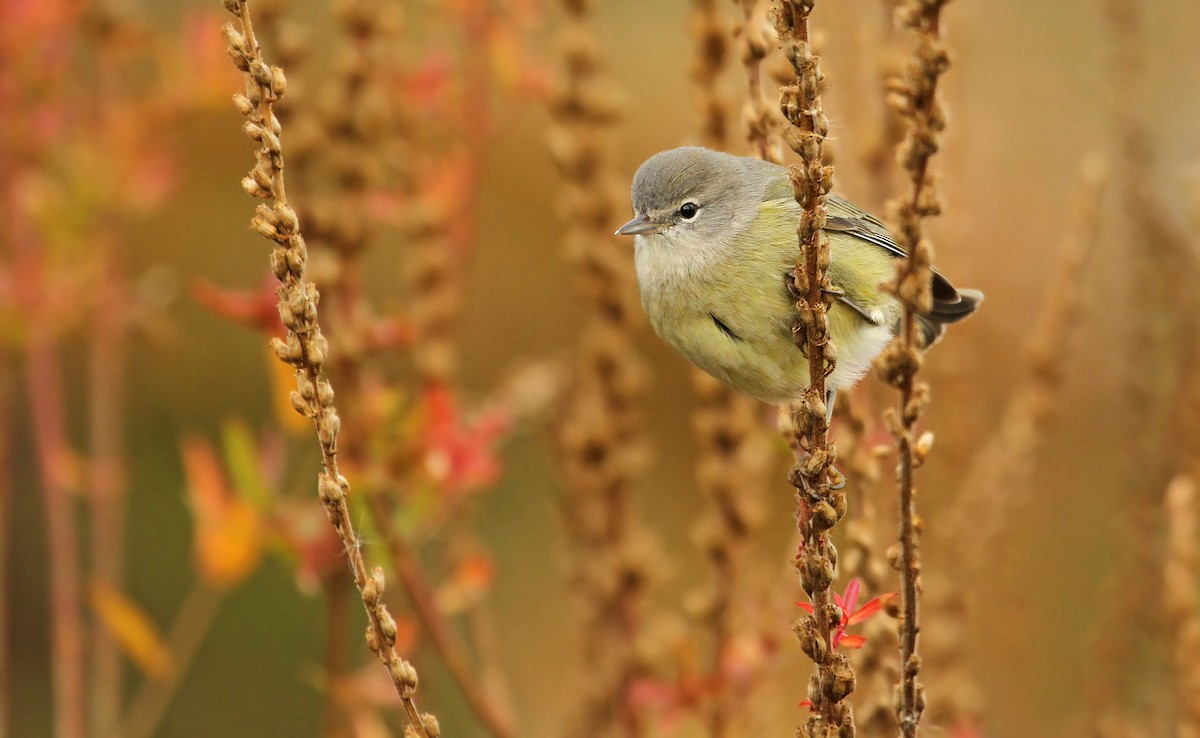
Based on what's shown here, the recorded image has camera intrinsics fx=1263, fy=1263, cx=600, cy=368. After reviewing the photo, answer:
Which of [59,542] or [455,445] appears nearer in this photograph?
[455,445]

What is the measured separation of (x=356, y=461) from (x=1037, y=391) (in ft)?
4.67

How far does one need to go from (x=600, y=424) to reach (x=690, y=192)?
1.83ft

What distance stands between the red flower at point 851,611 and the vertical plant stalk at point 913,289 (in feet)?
0.21

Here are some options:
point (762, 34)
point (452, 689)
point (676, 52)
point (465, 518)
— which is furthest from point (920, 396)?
point (676, 52)

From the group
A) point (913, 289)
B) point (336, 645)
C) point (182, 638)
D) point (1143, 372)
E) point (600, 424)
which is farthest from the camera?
point (182, 638)

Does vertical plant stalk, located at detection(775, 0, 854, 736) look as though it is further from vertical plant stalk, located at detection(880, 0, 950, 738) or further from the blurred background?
the blurred background

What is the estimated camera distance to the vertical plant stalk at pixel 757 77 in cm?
196

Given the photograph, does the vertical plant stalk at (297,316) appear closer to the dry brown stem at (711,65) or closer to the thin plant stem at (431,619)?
the thin plant stem at (431,619)

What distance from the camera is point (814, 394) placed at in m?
1.57

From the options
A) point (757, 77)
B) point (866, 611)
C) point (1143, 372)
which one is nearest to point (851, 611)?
point (866, 611)

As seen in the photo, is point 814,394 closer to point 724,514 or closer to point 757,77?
point 757,77

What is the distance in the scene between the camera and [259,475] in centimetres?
265

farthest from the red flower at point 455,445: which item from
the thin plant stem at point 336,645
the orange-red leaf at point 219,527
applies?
the orange-red leaf at point 219,527

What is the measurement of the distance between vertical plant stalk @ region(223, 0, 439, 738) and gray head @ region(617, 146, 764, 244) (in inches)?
52.0
